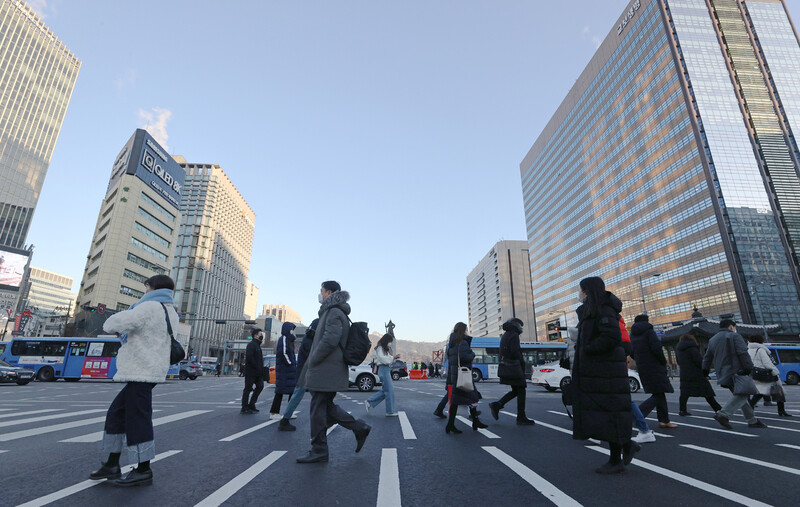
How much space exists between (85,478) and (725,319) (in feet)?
31.6

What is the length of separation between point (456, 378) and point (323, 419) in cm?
283

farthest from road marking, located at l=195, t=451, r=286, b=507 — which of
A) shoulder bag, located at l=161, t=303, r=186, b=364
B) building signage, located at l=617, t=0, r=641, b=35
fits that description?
building signage, located at l=617, t=0, r=641, b=35

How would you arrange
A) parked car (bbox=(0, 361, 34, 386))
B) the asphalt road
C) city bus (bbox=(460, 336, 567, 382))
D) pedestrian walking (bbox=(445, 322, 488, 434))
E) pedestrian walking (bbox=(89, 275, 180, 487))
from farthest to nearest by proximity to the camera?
city bus (bbox=(460, 336, 567, 382)), parked car (bbox=(0, 361, 34, 386)), pedestrian walking (bbox=(445, 322, 488, 434)), pedestrian walking (bbox=(89, 275, 180, 487)), the asphalt road

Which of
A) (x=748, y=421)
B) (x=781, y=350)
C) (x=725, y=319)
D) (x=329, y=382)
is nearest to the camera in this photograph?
(x=329, y=382)

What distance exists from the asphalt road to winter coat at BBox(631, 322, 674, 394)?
73 centimetres

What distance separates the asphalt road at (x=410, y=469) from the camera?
9.25ft

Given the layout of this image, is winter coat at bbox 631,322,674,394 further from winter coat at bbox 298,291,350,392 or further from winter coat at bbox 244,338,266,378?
winter coat at bbox 244,338,266,378

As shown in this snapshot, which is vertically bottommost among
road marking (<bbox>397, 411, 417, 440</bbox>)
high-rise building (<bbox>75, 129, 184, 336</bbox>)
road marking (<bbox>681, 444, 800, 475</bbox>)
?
road marking (<bbox>397, 411, 417, 440</bbox>)

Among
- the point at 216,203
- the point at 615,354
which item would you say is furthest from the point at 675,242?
the point at 216,203

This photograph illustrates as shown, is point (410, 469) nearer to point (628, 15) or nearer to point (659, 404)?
point (659, 404)

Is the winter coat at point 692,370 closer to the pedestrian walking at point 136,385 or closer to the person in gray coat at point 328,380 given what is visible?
the person in gray coat at point 328,380

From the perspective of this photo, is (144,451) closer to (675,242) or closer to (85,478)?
(85,478)

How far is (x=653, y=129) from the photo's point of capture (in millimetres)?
64938

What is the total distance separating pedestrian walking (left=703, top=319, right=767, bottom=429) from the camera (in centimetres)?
645
